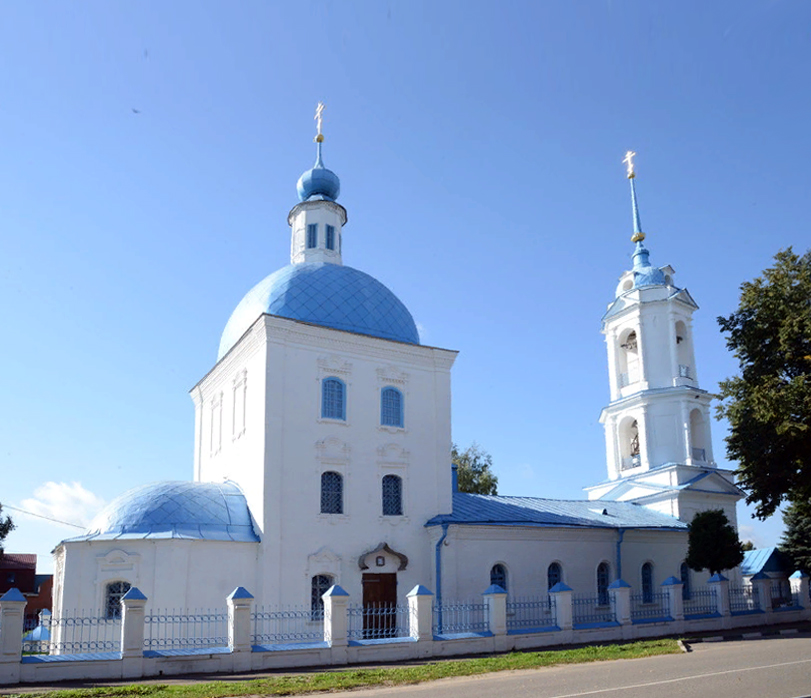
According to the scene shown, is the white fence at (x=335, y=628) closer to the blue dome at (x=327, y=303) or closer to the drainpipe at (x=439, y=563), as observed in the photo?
the drainpipe at (x=439, y=563)

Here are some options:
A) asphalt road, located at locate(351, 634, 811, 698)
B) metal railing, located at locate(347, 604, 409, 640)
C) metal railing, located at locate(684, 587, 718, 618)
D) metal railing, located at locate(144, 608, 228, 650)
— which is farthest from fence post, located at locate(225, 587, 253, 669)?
metal railing, located at locate(684, 587, 718, 618)

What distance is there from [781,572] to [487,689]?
22.5m

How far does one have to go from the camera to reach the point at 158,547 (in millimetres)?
16125

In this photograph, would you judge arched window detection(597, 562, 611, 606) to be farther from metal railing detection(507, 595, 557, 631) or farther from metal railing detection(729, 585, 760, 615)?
metal railing detection(729, 585, 760, 615)

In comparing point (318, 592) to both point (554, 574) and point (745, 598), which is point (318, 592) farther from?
point (745, 598)

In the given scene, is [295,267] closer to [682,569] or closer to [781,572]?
[682,569]

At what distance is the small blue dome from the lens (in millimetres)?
23375

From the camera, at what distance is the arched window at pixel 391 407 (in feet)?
65.2

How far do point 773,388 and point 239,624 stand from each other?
12.7 m

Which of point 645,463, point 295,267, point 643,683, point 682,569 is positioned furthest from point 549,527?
point 643,683

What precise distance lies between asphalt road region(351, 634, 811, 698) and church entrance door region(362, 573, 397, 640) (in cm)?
640

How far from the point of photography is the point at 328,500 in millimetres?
18547

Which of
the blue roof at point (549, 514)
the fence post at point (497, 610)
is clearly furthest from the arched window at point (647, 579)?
the fence post at point (497, 610)

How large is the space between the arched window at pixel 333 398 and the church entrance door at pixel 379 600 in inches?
151
